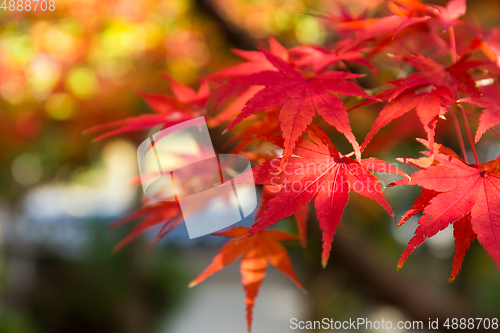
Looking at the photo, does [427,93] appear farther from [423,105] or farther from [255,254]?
[255,254]

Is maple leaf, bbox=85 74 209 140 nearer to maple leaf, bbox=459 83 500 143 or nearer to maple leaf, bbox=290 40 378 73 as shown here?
maple leaf, bbox=290 40 378 73

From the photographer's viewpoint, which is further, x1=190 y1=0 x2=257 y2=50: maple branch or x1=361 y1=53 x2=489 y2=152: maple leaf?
x1=190 y1=0 x2=257 y2=50: maple branch

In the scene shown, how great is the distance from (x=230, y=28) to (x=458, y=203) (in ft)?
3.93

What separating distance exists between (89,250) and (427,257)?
446 cm

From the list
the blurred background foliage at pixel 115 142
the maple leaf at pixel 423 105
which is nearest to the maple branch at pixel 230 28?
the blurred background foliage at pixel 115 142

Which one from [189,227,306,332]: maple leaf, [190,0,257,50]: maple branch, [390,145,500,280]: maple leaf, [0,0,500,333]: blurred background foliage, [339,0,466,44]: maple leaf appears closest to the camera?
[390,145,500,280]: maple leaf

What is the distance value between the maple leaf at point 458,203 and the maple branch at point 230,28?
1.10 meters

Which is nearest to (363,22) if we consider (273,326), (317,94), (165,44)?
(317,94)

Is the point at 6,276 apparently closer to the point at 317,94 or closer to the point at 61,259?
the point at 61,259

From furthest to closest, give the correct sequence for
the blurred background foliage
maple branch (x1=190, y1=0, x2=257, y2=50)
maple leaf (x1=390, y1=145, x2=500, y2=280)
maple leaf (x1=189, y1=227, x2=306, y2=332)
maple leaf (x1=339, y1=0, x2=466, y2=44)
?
the blurred background foliage, maple branch (x1=190, y1=0, x2=257, y2=50), maple leaf (x1=189, y1=227, x2=306, y2=332), maple leaf (x1=339, y1=0, x2=466, y2=44), maple leaf (x1=390, y1=145, x2=500, y2=280)

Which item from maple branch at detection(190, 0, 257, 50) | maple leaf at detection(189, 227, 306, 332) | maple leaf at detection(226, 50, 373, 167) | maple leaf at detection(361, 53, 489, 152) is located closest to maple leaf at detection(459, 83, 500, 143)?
maple leaf at detection(361, 53, 489, 152)

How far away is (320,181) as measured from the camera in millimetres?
418

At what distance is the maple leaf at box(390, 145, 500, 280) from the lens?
36 cm

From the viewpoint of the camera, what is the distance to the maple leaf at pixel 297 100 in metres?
0.38
